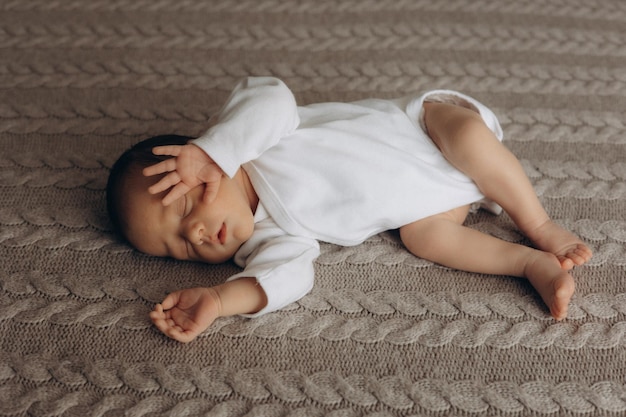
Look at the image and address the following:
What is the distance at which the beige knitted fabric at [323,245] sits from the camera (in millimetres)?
931

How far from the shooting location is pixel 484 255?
1083mm

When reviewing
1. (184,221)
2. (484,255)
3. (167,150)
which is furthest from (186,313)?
(484,255)

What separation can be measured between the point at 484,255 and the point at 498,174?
0.46ft

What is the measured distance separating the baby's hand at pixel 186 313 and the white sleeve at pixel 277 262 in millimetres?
60

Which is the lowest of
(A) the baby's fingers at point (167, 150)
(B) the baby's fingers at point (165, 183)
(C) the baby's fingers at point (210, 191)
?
(C) the baby's fingers at point (210, 191)

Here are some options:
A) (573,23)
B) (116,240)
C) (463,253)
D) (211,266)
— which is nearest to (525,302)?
(463,253)

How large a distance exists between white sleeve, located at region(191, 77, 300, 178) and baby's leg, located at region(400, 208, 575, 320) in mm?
279

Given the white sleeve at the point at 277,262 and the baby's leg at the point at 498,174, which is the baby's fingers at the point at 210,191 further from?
the baby's leg at the point at 498,174

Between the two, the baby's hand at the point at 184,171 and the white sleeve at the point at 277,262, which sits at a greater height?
the baby's hand at the point at 184,171

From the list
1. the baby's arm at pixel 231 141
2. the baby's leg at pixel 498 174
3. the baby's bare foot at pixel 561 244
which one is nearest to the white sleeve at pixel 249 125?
the baby's arm at pixel 231 141

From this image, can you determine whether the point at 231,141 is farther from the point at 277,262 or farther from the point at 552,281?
the point at 552,281

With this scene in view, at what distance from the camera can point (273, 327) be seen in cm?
101

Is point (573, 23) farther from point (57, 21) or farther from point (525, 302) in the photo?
point (57, 21)

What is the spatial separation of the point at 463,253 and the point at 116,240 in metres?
0.59
